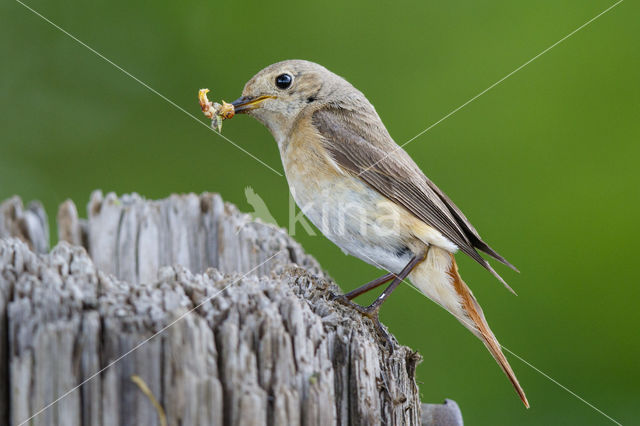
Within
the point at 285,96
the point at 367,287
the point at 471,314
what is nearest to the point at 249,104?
the point at 285,96

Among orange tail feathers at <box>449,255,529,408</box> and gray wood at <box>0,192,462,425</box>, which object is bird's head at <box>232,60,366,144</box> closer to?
orange tail feathers at <box>449,255,529,408</box>

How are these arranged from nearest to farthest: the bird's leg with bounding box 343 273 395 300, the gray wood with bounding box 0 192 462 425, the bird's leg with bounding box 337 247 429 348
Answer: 1. the gray wood with bounding box 0 192 462 425
2. the bird's leg with bounding box 337 247 429 348
3. the bird's leg with bounding box 343 273 395 300

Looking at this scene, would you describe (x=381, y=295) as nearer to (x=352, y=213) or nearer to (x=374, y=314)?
(x=374, y=314)

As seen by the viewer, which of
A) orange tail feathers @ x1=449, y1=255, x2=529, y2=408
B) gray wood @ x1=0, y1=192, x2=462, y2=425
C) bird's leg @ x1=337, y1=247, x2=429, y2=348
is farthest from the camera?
orange tail feathers @ x1=449, y1=255, x2=529, y2=408

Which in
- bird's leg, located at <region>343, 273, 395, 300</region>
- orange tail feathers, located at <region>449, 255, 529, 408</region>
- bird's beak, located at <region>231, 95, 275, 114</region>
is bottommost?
orange tail feathers, located at <region>449, 255, 529, 408</region>

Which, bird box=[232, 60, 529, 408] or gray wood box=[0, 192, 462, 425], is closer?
gray wood box=[0, 192, 462, 425]

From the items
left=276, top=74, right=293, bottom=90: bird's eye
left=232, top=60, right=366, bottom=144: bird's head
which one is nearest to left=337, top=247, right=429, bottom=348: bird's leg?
left=232, top=60, right=366, bottom=144: bird's head

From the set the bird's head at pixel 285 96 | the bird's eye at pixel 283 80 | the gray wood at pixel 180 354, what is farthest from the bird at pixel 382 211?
the gray wood at pixel 180 354
